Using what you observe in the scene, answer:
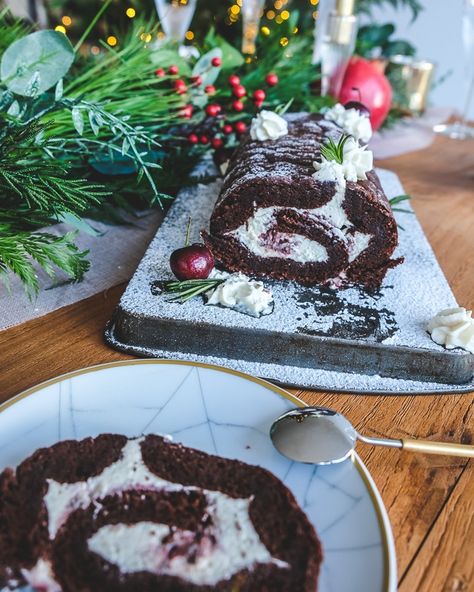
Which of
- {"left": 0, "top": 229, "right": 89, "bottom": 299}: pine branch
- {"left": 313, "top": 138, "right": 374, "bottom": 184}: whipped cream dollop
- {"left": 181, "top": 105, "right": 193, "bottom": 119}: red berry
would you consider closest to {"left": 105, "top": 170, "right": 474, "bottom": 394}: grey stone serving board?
{"left": 0, "top": 229, "right": 89, "bottom": 299}: pine branch

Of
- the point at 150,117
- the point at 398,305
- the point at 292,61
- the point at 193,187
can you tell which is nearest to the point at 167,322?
the point at 398,305

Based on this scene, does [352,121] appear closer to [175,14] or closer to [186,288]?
[186,288]

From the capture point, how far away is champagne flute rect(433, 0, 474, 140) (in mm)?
2381

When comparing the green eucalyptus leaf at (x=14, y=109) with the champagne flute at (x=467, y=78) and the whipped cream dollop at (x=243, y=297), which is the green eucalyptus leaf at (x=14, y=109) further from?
the champagne flute at (x=467, y=78)

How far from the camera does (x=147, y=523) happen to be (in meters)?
0.70

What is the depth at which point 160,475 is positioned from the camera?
75 centimetres

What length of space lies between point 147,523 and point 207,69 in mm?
1468

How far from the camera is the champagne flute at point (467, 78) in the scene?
238 centimetres

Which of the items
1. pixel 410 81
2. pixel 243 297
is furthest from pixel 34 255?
pixel 410 81

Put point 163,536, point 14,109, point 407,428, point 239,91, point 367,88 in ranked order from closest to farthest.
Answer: point 163,536 < point 407,428 < point 14,109 < point 239,91 < point 367,88

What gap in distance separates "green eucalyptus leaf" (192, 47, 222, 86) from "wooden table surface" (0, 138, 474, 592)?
0.82m

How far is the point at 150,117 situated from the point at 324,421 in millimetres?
1162

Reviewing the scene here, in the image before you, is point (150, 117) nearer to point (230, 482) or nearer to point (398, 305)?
point (398, 305)

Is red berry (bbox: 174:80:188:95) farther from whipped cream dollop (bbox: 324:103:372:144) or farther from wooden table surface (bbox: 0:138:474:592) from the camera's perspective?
wooden table surface (bbox: 0:138:474:592)
